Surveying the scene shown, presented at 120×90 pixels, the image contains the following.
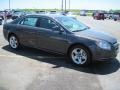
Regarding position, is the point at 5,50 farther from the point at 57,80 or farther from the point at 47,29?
the point at 57,80

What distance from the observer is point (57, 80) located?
22.1 feet

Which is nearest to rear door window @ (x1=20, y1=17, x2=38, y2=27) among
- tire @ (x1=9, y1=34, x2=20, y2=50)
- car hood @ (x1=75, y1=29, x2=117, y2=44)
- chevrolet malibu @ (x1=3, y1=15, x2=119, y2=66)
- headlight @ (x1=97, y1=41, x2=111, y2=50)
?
chevrolet malibu @ (x1=3, y1=15, x2=119, y2=66)

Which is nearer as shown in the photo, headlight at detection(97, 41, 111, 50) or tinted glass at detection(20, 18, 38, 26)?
headlight at detection(97, 41, 111, 50)

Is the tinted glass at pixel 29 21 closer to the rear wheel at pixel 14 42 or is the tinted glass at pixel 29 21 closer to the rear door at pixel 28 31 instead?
the rear door at pixel 28 31

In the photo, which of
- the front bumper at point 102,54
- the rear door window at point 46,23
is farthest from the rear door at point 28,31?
the front bumper at point 102,54

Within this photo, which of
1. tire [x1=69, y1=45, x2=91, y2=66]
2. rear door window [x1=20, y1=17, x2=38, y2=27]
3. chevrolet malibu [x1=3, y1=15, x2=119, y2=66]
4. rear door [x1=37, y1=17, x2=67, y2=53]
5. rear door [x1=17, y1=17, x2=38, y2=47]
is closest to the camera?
chevrolet malibu [x1=3, y1=15, x2=119, y2=66]

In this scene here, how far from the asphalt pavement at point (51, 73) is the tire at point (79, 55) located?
0.64ft

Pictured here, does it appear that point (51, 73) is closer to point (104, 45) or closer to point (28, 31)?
point (104, 45)

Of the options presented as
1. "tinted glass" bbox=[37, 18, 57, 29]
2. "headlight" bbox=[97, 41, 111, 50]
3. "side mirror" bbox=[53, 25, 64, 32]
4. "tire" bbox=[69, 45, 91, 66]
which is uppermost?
"tinted glass" bbox=[37, 18, 57, 29]

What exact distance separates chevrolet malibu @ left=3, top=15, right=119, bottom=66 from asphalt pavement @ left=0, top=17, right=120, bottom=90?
1.30ft

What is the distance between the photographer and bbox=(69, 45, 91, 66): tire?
26.5 ft

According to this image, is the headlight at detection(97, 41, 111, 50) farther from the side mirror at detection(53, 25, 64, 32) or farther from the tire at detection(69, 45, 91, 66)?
the side mirror at detection(53, 25, 64, 32)

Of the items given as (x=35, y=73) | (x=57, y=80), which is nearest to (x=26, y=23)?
(x=35, y=73)

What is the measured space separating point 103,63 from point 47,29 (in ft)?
7.36
